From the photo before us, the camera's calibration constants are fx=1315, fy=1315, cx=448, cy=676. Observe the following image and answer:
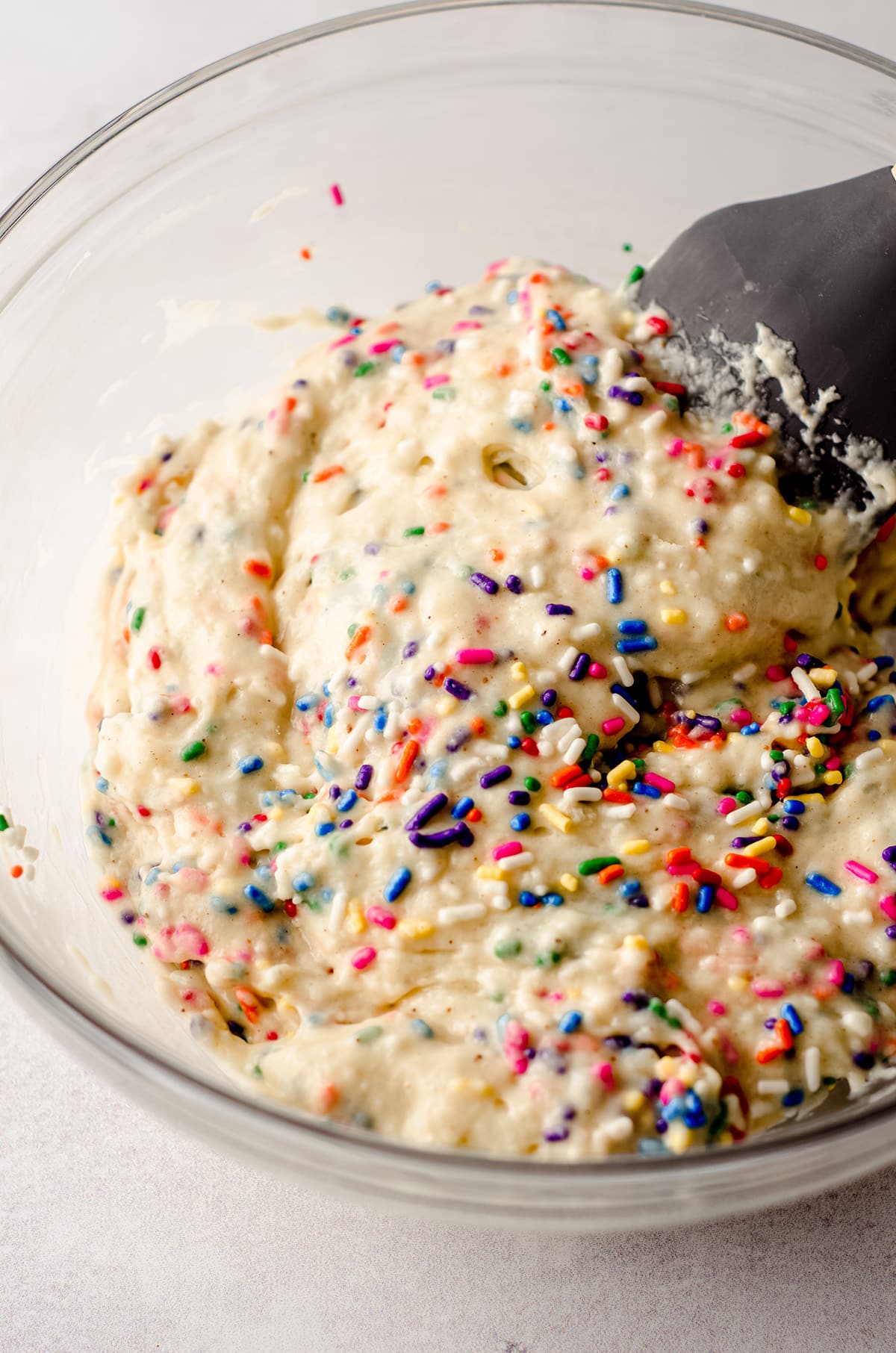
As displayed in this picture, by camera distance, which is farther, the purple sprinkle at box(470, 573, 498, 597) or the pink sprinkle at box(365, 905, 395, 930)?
the purple sprinkle at box(470, 573, 498, 597)

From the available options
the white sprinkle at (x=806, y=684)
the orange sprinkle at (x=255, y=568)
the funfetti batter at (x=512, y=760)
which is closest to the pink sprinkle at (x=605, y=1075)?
the funfetti batter at (x=512, y=760)

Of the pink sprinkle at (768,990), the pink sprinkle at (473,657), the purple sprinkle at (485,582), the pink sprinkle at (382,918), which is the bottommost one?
the pink sprinkle at (768,990)

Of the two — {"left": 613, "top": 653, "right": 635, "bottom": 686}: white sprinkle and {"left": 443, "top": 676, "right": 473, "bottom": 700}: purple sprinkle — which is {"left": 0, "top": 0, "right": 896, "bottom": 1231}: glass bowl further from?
{"left": 613, "top": 653, "right": 635, "bottom": 686}: white sprinkle

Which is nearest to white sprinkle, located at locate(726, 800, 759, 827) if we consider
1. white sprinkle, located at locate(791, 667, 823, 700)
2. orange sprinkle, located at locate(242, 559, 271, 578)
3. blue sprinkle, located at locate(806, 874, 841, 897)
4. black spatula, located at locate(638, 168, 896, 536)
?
blue sprinkle, located at locate(806, 874, 841, 897)

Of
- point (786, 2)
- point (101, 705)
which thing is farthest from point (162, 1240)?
point (786, 2)

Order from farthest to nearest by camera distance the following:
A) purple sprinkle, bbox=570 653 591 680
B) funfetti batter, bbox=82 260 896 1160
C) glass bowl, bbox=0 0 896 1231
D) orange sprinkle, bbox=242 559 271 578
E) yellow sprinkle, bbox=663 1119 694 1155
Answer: glass bowl, bbox=0 0 896 1231
orange sprinkle, bbox=242 559 271 578
purple sprinkle, bbox=570 653 591 680
funfetti batter, bbox=82 260 896 1160
yellow sprinkle, bbox=663 1119 694 1155

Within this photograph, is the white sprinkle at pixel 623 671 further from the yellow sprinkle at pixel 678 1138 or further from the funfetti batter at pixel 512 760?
the yellow sprinkle at pixel 678 1138

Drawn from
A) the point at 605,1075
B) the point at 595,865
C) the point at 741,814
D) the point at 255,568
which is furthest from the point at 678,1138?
the point at 255,568
